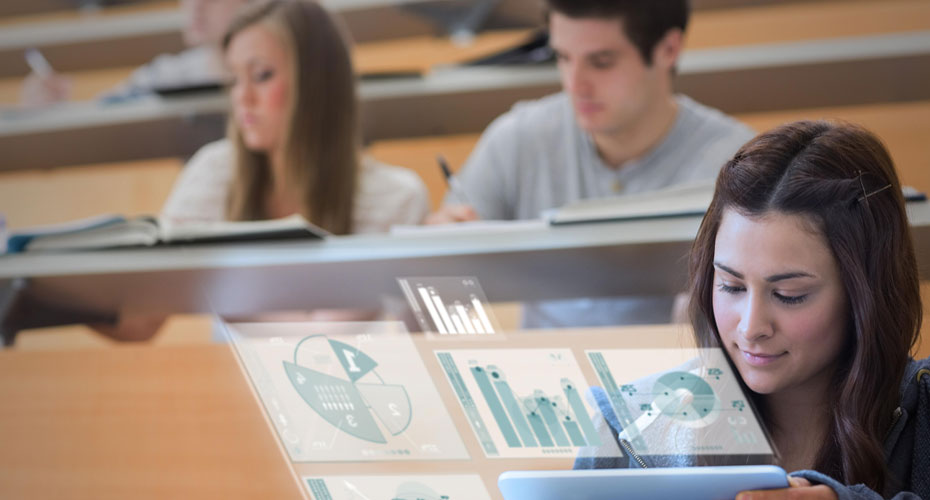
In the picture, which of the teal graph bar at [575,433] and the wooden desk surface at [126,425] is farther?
the wooden desk surface at [126,425]

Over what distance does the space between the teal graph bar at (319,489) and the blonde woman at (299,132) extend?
795mm

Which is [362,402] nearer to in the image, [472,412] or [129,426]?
[472,412]

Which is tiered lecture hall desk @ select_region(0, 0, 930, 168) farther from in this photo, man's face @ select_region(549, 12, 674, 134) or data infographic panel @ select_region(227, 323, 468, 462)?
data infographic panel @ select_region(227, 323, 468, 462)

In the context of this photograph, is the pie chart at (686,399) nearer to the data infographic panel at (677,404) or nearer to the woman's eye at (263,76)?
the data infographic panel at (677,404)

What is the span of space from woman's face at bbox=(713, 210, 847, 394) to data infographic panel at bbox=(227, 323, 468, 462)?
0.23 meters

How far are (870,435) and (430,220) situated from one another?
2.35 feet

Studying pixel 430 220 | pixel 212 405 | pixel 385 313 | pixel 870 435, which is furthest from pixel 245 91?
pixel 870 435

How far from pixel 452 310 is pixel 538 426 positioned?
11 cm

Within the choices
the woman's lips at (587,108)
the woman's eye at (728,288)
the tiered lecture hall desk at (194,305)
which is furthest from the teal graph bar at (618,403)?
the woman's lips at (587,108)

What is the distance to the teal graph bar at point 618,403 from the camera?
0.69 meters

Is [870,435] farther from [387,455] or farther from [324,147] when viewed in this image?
[324,147]

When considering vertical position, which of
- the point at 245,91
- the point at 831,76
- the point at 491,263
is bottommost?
the point at 831,76

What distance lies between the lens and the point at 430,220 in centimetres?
130

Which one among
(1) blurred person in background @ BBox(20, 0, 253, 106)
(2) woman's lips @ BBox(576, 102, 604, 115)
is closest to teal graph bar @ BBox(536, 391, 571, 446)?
(2) woman's lips @ BBox(576, 102, 604, 115)
